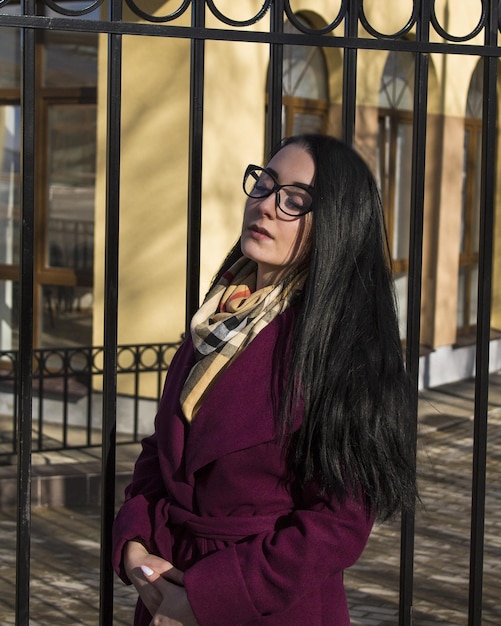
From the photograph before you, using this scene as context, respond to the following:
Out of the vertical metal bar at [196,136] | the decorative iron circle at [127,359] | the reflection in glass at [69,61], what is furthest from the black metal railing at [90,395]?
Result: the vertical metal bar at [196,136]

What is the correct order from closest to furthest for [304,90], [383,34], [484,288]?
[383,34], [484,288], [304,90]

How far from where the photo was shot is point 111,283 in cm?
265

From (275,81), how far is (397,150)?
987cm

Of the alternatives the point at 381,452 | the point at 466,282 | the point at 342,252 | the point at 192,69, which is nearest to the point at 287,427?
the point at 381,452

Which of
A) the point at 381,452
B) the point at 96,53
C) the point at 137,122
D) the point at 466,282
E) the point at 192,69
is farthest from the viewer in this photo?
the point at 466,282

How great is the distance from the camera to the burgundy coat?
2086 millimetres

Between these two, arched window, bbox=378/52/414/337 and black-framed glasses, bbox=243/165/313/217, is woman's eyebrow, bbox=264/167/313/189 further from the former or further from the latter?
arched window, bbox=378/52/414/337

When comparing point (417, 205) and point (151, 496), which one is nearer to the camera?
point (151, 496)

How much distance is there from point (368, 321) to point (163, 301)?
6847 millimetres

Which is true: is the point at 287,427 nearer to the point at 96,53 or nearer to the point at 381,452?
the point at 381,452

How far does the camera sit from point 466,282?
13.6 m

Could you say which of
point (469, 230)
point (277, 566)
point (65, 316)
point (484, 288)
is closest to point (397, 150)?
point (469, 230)

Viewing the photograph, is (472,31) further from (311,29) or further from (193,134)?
(193,134)

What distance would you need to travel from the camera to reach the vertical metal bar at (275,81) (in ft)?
8.79
